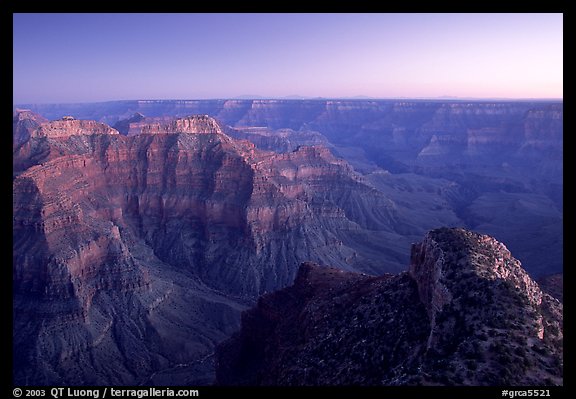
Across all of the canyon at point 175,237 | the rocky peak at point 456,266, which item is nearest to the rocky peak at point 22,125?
the canyon at point 175,237

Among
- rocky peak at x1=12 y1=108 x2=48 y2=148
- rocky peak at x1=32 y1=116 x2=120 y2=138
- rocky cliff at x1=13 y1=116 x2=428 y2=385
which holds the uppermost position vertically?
rocky peak at x1=12 y1=108 x2=48 y2=148

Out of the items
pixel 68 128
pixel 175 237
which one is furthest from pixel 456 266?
pixel 68 128

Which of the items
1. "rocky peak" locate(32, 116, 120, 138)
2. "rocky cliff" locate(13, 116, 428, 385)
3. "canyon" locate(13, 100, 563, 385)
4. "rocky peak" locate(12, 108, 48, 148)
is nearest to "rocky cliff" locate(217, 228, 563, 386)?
"canyon" locate(13, 100, 563, 385)

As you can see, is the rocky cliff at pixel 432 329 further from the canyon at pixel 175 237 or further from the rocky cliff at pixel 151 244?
the rocky cliff at pixel 151 244

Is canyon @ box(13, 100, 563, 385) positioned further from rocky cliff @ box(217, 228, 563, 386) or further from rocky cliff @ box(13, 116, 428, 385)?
rocky cliff @ box(217, 228, 563, 386)
